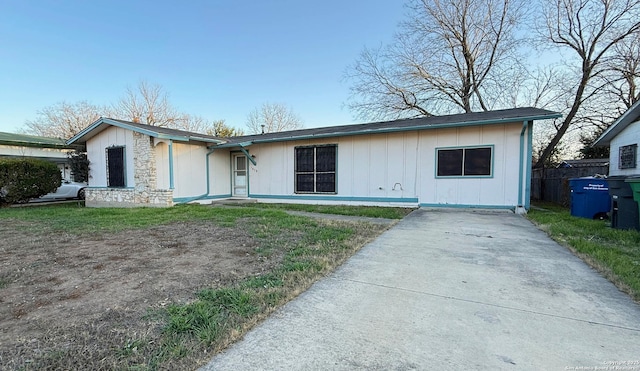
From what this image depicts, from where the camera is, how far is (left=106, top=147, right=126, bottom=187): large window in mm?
10766

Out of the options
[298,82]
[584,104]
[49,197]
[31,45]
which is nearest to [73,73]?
[31,45]

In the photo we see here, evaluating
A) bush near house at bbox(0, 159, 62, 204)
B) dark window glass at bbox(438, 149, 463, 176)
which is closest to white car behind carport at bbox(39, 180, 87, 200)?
bush near house at bbox(0, 159, 62, 204)

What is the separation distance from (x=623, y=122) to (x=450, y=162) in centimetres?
451

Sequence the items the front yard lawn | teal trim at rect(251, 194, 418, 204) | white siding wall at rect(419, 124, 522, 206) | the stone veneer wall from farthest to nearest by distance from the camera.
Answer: the stone veneer wall
teal trim at rect(251, 194, 418, 204)
white siding wall at rect(419, 124, 522, 206)
the front yard lawn

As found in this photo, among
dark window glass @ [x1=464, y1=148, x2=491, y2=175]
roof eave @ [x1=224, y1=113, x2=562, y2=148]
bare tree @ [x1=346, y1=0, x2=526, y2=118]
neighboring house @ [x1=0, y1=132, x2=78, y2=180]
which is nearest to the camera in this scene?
roof eave @ [x1=224, y1=113, x2=562, y2=148]

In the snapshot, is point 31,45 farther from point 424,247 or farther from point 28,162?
point 424,247

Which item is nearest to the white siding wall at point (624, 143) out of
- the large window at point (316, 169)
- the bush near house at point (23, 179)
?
the large window at point (316, 169)

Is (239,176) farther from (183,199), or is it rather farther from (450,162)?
(450,162)

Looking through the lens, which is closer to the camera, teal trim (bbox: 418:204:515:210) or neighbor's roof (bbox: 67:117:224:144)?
teal trim (bbox: 418:204:515:210)

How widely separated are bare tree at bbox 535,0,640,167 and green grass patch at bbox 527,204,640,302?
1047 centimetres

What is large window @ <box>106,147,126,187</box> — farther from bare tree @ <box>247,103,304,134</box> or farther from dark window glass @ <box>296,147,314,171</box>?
bare tree @ <box>247,103,304,134</box>

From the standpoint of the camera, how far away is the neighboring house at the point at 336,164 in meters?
8.23

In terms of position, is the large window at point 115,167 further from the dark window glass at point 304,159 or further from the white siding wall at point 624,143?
the white siding wall at point 624,143

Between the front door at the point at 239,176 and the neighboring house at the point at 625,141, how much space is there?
40.7ft
